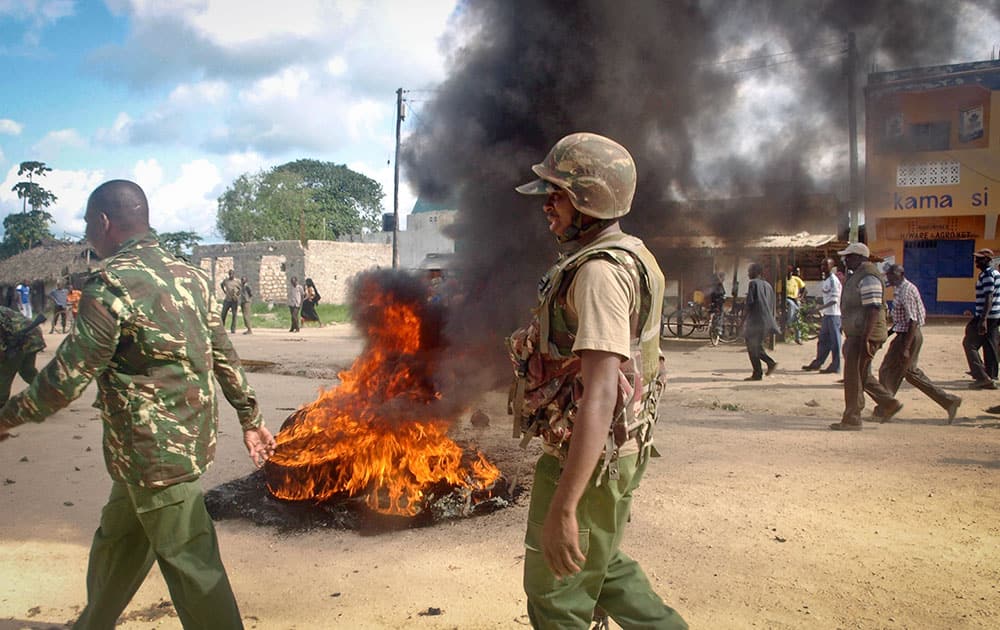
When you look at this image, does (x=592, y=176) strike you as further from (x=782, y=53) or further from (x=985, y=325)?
(x=985, y=325)

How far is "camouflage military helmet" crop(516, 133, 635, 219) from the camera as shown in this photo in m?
2.04

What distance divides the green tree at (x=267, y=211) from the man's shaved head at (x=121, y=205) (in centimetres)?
4082

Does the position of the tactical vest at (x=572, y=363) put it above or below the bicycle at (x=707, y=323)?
above

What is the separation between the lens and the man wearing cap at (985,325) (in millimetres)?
8297

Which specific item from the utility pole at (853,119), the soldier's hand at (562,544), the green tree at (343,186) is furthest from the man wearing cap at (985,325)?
the green tree at (343,186)

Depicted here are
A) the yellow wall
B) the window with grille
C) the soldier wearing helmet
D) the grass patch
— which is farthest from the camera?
the grass patch

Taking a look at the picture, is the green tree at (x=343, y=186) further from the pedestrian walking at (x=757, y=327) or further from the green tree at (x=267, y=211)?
the pedestrian walking at (x=757, y=327)

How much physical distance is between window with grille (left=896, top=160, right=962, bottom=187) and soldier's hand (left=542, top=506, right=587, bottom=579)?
1963 cm

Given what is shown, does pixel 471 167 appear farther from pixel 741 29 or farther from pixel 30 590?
pixel 30 590

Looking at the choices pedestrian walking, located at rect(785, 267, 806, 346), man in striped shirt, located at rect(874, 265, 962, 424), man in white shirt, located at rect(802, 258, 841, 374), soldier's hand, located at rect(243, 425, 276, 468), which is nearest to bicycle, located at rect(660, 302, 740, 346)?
pedestrian walking, located at rect(785, 267, 806, 346)

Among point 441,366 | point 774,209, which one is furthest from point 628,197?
point 774,209

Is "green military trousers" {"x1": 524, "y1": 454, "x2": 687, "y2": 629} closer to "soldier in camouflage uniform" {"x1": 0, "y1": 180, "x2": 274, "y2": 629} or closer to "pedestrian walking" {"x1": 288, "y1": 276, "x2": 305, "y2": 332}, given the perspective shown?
"soldier in camouflage uniform" {"x1": 0, "y1": 180, "x2": 274, "y2": 629}

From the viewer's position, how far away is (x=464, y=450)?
4.93 meters

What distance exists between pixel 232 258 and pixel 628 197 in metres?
29.9
